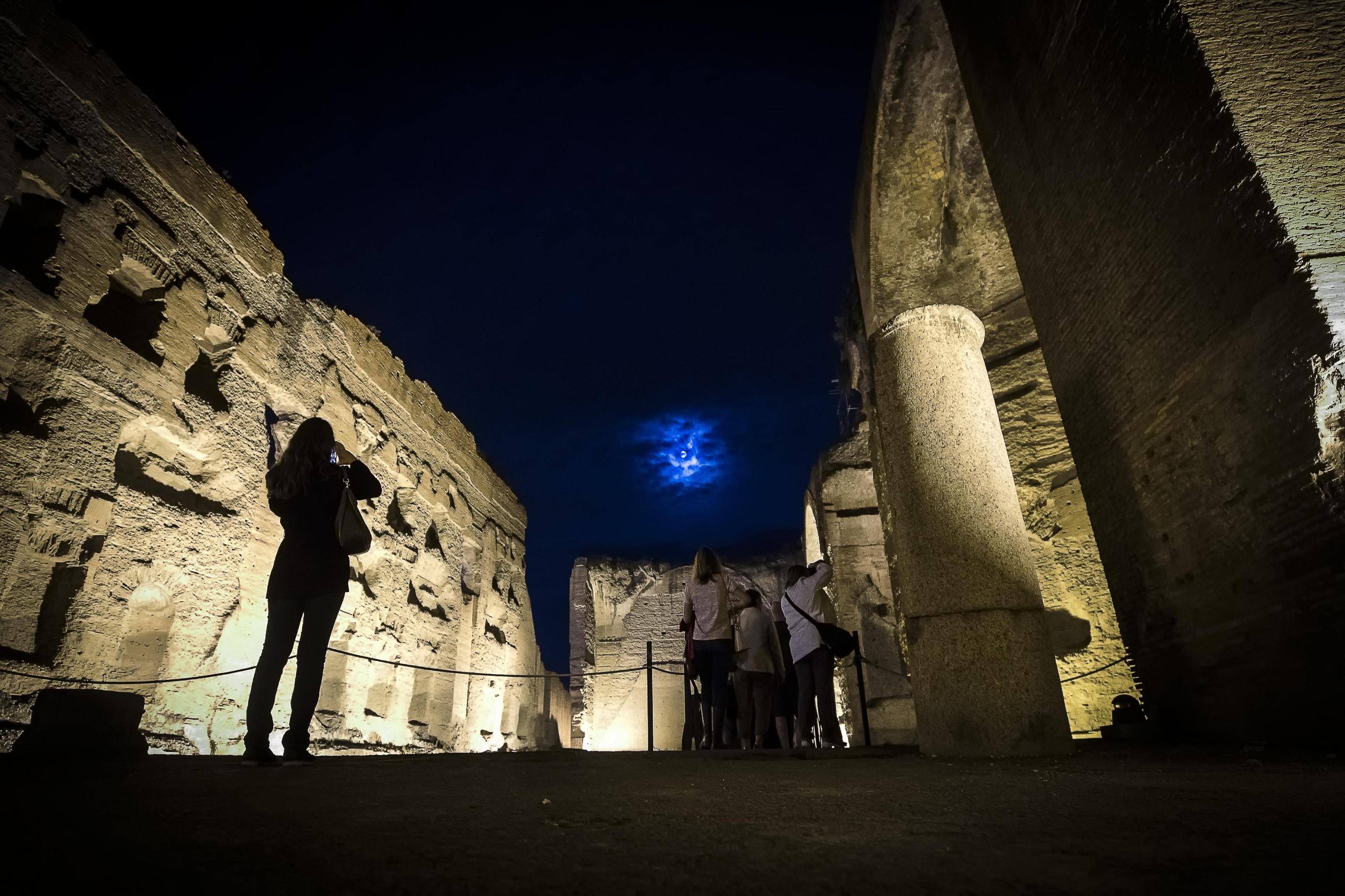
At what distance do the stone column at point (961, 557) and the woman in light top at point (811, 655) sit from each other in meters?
1.36

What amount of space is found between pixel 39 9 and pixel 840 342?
11188 mm

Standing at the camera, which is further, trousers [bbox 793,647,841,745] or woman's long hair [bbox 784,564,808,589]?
woman's long hair [bbox 784,564,808,589]

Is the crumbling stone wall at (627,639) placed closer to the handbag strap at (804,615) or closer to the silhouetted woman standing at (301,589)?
the handbag strap at (804,615)

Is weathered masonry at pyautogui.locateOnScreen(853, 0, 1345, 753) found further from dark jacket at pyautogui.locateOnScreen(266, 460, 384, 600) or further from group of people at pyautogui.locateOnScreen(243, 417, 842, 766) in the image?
dark jacket at pyautogui.locateOnScreen(266, 460, 384, 600)

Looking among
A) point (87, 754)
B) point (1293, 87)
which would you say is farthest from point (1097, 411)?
point (87, 754)

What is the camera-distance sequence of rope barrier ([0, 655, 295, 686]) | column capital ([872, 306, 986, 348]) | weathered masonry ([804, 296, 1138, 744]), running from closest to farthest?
column capital ([872, 306, 986, 348]), rope barrier ([0, 655, 295, 686]), weathered masonry ([804, 296, 1138, 744])

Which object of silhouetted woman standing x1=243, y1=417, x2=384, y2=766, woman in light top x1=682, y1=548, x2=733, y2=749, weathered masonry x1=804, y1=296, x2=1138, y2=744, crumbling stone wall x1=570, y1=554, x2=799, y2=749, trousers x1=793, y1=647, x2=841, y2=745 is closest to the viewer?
silhouetted woman standing x1=243, y1=417, x2=384, y2=766

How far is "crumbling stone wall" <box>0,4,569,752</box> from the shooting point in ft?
17.0

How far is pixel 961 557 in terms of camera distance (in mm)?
3725

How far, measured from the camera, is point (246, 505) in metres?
7.11

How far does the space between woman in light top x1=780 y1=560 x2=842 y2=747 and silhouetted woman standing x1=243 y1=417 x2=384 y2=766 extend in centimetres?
330

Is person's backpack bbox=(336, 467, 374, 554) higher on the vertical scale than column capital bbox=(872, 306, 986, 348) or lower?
lower

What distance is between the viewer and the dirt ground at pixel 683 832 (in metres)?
1.11

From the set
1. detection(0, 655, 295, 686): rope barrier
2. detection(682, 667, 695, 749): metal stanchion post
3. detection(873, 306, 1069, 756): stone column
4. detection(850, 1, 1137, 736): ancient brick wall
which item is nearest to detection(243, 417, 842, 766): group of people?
detection(682, 667, 695, 749): metal stanchion post
